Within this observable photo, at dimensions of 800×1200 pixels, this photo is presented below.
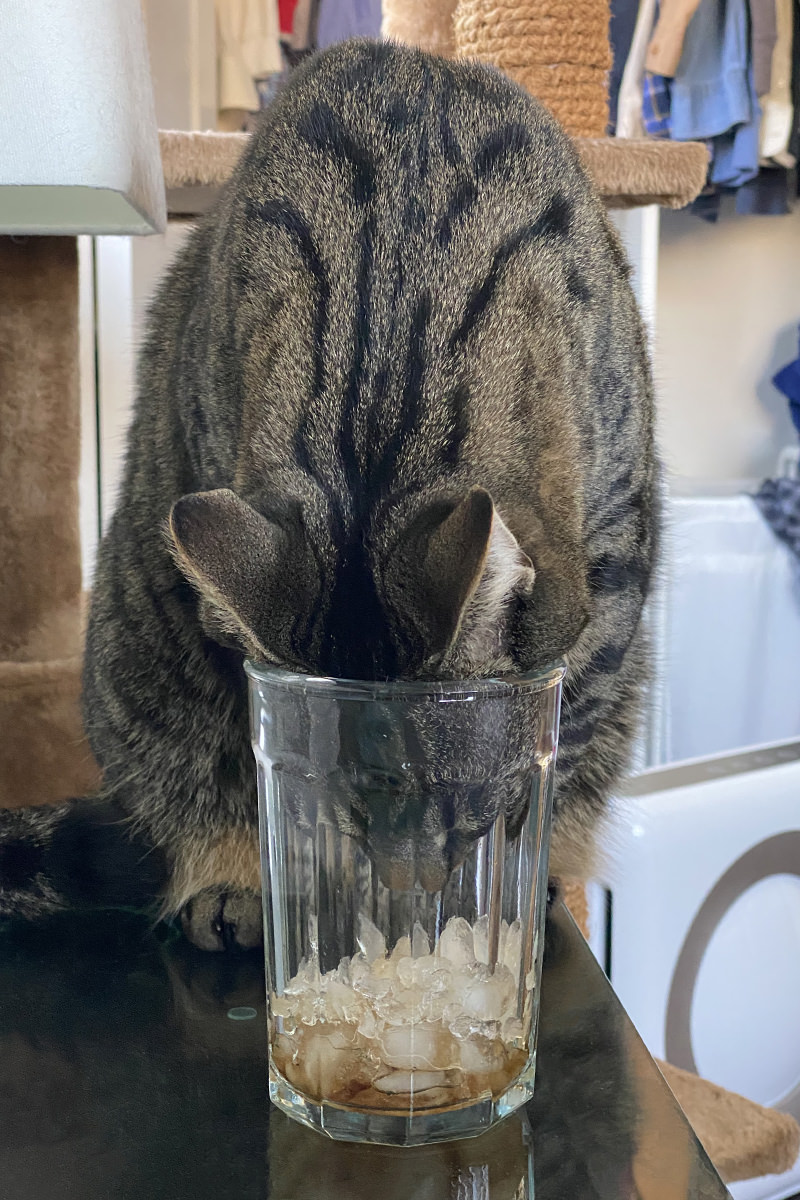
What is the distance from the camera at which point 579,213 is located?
0.90 metres

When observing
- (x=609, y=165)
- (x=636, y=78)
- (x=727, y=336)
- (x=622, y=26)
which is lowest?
(x=609, y=165)

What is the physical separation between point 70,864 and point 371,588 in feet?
1.18

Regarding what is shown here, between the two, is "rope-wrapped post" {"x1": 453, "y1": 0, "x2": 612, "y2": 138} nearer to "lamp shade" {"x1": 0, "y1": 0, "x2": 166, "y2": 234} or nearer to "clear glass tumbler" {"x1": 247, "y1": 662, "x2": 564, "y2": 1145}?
"lamp shade" {"x1": 0, "y1": 0, "x2": 166, "y2": 234}

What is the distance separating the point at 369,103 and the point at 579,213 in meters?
0.20

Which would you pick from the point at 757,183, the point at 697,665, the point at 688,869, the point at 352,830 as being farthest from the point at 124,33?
the point at 757,183

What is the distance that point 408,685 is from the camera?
471 mm

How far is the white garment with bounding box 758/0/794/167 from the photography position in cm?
321

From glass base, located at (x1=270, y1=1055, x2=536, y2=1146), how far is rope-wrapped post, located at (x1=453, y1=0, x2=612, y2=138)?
1.36 m

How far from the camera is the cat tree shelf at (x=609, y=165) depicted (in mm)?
1329

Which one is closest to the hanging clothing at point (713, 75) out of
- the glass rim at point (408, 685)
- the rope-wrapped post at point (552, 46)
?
the rope-wrapped post at point (552, 46)

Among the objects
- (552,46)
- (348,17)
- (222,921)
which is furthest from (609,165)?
(348,17)

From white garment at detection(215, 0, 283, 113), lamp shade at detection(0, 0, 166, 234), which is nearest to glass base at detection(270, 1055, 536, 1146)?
lamp shade at detection(0, 0, 166, 234)

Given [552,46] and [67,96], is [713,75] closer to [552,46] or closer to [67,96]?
[552,46]

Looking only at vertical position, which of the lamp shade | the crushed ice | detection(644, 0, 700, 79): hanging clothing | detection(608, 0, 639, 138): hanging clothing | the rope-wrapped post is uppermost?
detection(608, 0, 639, 138): hanging clothing
